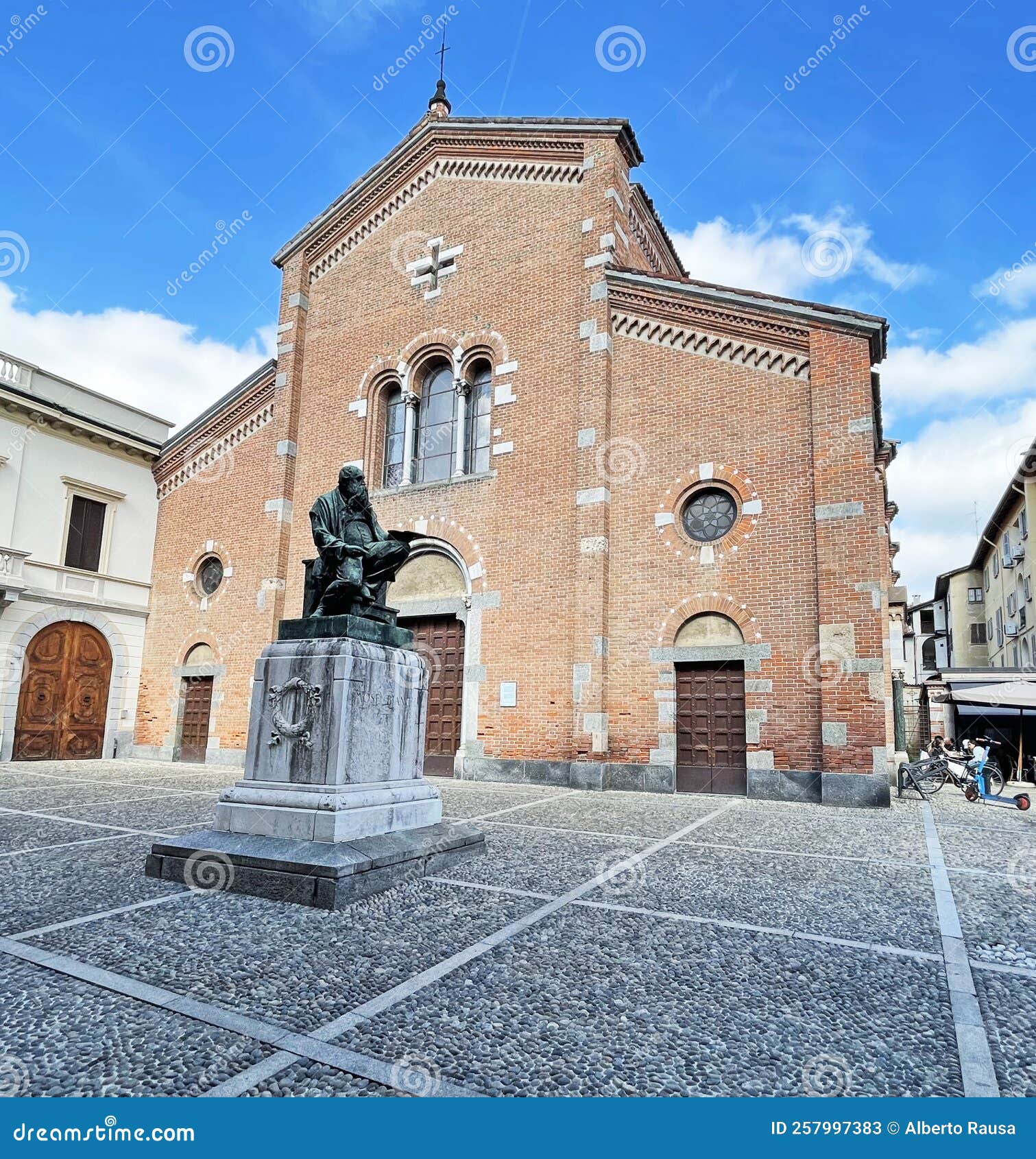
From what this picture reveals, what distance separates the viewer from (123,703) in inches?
711

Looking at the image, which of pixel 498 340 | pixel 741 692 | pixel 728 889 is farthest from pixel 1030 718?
pixel 728 889

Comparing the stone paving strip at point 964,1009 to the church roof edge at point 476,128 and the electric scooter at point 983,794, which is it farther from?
the church roof edge at point 476,128

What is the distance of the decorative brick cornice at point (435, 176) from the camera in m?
14.8

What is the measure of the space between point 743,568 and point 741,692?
2005 millimetres

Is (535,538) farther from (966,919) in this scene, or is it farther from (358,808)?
(966,919)

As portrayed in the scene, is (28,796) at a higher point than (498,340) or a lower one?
lower

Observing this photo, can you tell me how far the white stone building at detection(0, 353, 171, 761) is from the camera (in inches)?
632

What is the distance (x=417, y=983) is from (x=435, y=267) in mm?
15381

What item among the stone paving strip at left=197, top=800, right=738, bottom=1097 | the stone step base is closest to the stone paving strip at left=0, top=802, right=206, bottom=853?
the stone step base

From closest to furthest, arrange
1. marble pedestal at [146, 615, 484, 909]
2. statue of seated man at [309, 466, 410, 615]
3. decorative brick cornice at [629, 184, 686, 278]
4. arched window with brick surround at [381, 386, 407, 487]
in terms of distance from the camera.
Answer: marble pedestal at [146, 615, 484, 909]
statue of seated man at [309, 466, 410, 615]
decorative brick cornice at [629, 184, 686, 278]
arched window with brick surround at [381, 386, 407, 487]

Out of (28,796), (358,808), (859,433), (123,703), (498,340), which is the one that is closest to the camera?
(358,808)

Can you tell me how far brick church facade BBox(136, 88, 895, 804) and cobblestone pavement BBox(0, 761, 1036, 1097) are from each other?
521cm

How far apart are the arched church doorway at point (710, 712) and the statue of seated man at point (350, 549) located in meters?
6.94

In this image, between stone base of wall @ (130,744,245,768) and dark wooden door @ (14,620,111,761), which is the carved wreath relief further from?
dark wooden door @ (14,620,111,761)
